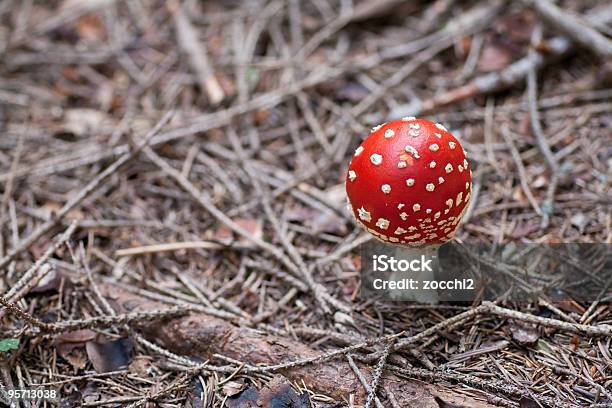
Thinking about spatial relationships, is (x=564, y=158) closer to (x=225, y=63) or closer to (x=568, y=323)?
(x=568, y=323)

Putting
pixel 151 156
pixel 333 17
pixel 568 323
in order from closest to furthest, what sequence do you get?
1. pixel 568 323
2. pixel 151 156
3. pixel 333 17

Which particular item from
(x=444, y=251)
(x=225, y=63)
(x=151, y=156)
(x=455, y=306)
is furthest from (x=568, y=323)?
(x=225, y=63)

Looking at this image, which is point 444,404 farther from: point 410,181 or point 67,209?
point 67,209

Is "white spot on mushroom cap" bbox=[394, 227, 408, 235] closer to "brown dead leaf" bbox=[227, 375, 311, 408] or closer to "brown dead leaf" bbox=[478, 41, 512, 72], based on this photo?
"brown dead leaf" bbox=[227, 375, 311, 408]

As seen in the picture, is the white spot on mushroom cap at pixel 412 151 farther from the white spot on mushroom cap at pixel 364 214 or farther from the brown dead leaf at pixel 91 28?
the brown dead leaf at pixel 91 28

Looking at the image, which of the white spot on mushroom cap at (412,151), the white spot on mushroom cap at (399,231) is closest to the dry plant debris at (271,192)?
the white spot on mushroom cap at (399,231)

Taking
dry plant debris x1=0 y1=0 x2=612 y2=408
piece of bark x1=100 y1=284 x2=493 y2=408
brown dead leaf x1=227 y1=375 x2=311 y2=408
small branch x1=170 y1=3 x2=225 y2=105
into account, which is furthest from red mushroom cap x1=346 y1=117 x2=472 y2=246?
small branch x1=170 y1=3 x2=225 y2=105
